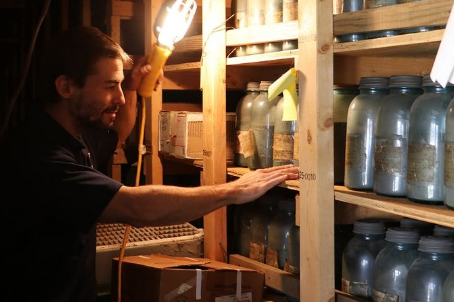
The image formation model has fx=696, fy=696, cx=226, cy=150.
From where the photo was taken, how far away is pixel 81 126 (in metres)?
2.28

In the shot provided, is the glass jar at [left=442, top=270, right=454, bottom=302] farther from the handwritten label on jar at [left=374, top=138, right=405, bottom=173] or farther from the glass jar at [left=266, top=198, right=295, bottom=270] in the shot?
the glass jar at [left=266, top=198, right=295, bottom=270]

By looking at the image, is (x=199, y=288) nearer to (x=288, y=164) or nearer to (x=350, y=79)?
(x=288, y=164)

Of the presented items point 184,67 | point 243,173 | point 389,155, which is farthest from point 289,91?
point 184,67

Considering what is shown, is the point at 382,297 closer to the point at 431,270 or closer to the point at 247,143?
the point at 431,270

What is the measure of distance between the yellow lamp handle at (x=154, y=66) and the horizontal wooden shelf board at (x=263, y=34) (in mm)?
230

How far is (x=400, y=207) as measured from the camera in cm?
Answer: 164

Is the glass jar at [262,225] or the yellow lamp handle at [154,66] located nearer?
the yellow lamp handle at [154,66]

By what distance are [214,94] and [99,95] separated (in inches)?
17.8

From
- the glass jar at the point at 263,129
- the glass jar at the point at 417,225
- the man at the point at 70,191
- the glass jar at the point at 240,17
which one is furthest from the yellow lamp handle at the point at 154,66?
the glass jar at the point at 417,225

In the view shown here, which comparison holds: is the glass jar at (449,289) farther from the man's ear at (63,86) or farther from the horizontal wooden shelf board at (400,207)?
the man's ear at (63,86)

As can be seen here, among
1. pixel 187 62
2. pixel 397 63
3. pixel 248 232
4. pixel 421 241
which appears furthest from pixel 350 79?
pixel 187 62

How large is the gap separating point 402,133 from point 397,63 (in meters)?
0.34

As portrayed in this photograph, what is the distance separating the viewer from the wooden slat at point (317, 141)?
74.7 inches

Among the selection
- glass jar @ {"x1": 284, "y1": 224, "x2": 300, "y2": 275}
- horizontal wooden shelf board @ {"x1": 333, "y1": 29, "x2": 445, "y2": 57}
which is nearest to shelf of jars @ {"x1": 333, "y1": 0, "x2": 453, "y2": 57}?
horizontal wooden shelf board @ {"x1": 333, "y1": 29, "x2": 445, "y2": 57}
